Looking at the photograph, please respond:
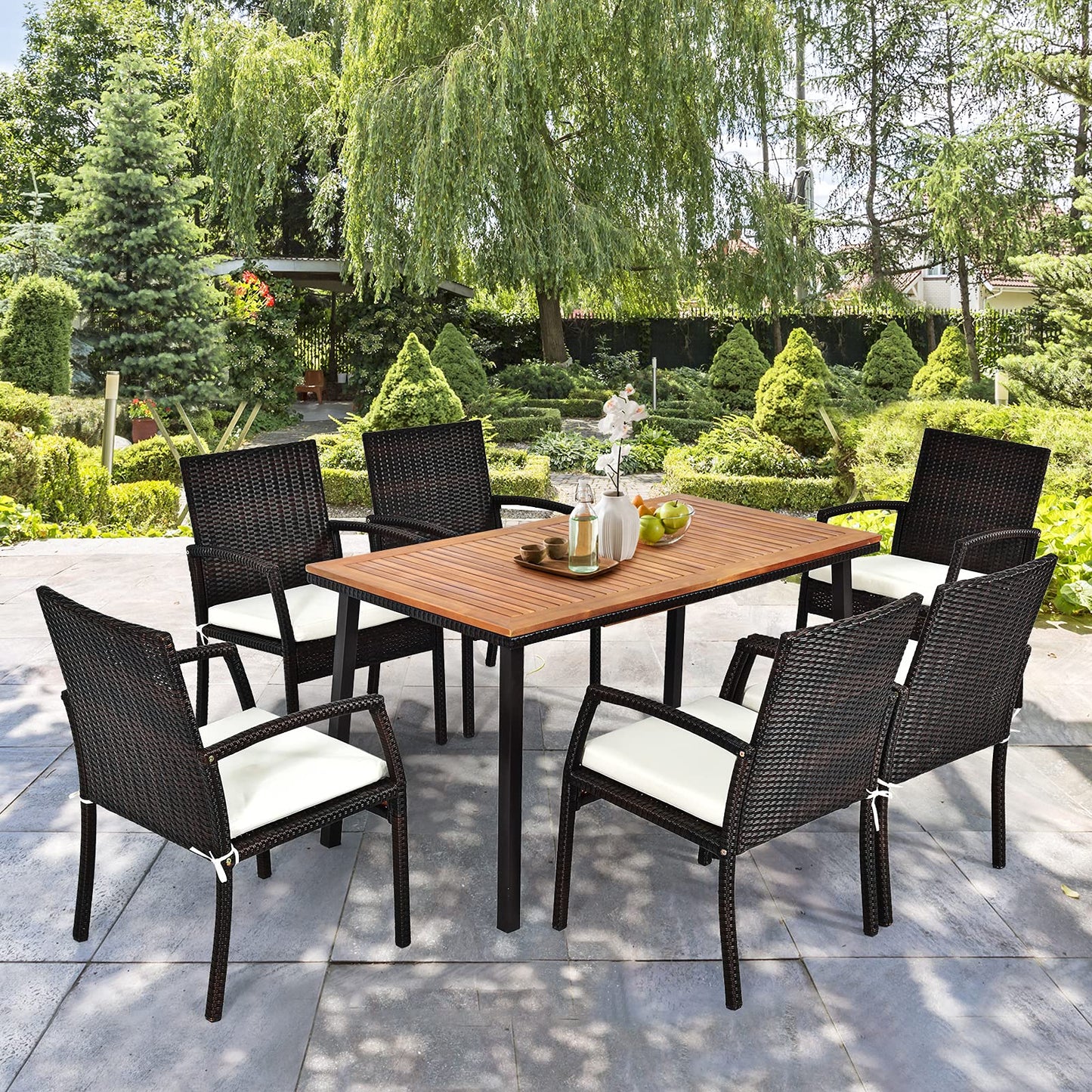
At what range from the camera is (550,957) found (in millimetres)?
2332

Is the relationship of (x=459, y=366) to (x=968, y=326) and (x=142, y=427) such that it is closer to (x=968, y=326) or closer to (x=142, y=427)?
(x=142, y=427)

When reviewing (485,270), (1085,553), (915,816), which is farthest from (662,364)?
(915,816)

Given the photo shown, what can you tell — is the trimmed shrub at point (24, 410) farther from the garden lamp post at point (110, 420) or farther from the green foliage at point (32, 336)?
the green foliage at point (32, 336)

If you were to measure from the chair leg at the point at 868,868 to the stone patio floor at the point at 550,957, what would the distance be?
0.06 metres

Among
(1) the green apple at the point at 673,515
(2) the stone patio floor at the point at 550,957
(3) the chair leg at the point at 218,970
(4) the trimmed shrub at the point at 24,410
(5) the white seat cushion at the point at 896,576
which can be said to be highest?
(1) the green apple at the point at 673,515

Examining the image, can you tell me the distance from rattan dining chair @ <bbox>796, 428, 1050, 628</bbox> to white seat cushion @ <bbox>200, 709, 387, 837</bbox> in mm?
1799

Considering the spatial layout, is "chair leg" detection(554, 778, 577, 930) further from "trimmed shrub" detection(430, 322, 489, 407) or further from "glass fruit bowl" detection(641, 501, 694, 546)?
"trimmed shrub" detection(430, 322, 489, 407)

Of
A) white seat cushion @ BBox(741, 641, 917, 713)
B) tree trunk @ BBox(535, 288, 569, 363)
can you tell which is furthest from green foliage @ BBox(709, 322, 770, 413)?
white seat cushion @ BBox(741, 641, 917, 713)

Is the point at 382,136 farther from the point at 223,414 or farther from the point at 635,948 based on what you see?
the point at 635,948

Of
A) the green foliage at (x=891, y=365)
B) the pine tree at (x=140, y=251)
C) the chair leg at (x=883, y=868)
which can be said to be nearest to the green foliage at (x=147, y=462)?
the pine tree at (x=140, y=251)

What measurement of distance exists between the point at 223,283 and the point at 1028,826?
14587 mm

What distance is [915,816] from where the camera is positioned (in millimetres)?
2971

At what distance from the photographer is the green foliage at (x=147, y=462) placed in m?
9.31

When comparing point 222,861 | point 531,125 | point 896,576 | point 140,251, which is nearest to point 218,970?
point 222,861
